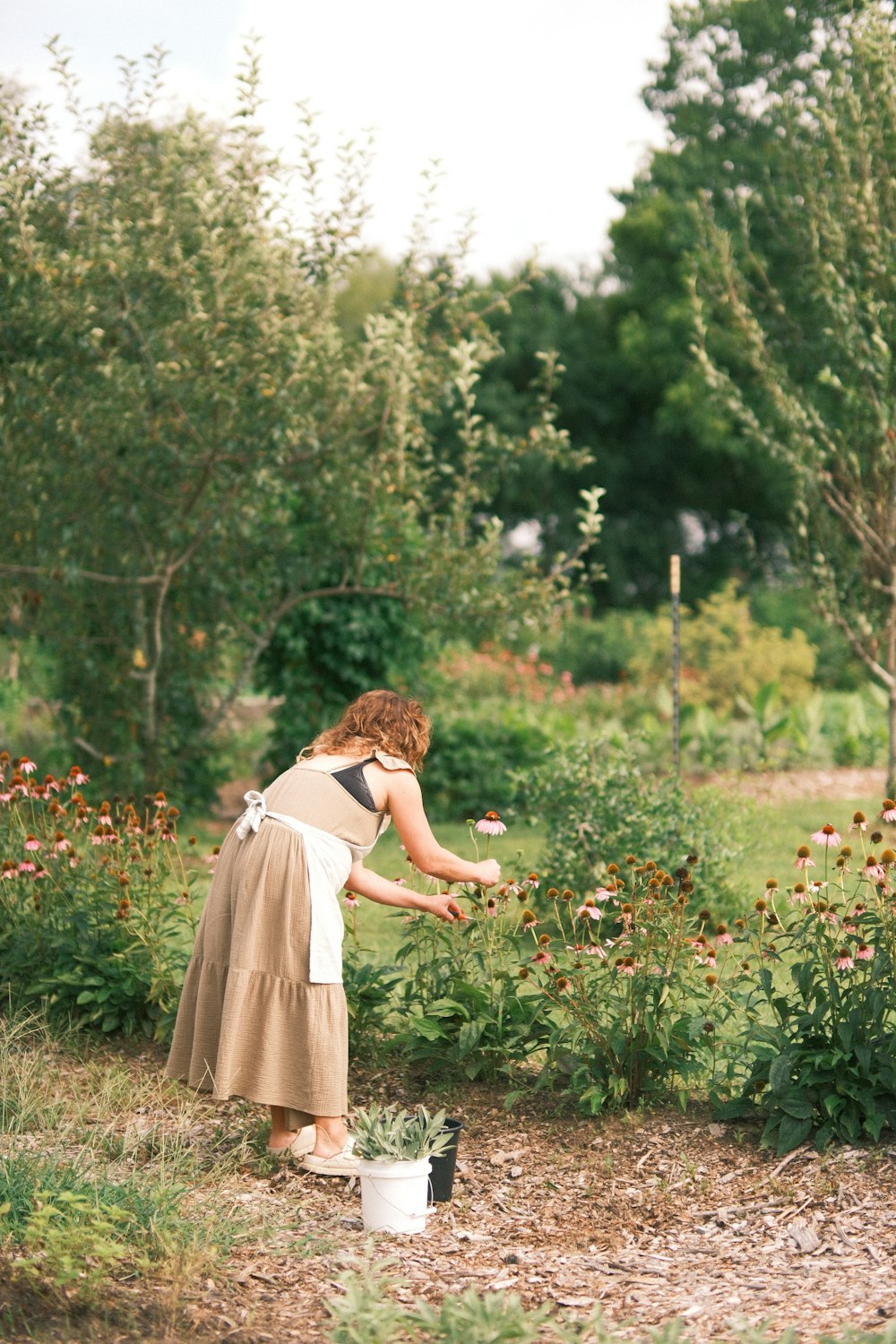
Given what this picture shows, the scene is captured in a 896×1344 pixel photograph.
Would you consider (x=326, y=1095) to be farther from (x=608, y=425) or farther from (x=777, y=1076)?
(x=608, y=425)

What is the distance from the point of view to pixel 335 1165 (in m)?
3.55

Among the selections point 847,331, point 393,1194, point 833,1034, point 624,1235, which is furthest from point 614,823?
point 847,331

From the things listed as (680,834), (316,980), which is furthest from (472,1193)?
(680,834)

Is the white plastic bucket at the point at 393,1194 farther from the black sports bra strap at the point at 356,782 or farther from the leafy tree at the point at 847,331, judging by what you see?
the leafy tree at the point at 847,331

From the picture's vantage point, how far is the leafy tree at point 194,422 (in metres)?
6.78

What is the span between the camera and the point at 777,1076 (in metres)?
3.51

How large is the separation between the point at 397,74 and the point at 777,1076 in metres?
6.71

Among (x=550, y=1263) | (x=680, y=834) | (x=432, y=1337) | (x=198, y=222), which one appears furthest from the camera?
(x=198, y=222)

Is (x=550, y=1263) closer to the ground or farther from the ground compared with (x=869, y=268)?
closer to the ground

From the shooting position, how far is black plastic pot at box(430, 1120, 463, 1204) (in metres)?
3.38

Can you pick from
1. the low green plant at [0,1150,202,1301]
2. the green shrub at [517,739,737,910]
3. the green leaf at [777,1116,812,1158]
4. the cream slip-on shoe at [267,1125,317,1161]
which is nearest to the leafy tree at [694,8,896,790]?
the green shrub at [517,739,737,910]

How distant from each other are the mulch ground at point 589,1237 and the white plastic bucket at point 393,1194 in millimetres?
38

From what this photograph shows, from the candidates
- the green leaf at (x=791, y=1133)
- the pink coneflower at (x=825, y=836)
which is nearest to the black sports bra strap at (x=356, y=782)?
the pink coneflower at (x=825, y=836)

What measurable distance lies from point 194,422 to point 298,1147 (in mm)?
4276
